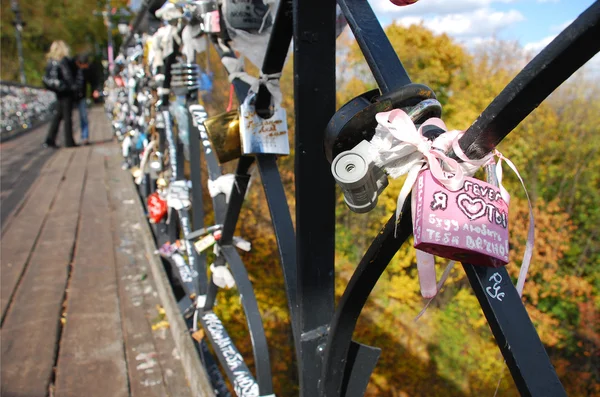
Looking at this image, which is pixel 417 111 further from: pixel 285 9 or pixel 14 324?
pixel 14 324

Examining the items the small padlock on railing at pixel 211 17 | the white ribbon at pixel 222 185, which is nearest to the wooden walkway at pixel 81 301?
the white ribbon at pixel 222 185

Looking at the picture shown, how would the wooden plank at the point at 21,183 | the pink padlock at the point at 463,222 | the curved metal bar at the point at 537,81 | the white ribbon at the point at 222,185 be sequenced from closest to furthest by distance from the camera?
the curved metal bar at the point at 537,81, the pink padlock at the point at 463,222, the white ribbon at the point at 222,185, the wooden plank at the point at 21,183

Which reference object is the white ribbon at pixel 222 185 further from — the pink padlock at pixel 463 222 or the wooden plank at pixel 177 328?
the pink padlock at pixel 463 222

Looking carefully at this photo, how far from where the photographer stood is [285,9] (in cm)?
101

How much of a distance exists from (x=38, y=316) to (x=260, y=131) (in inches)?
68.8

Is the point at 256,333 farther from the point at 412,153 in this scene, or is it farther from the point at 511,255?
the point at 511,255

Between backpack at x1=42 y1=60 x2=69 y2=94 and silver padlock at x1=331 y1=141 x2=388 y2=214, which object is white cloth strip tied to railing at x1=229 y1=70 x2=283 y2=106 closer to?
silver padlock at x1=331 y1=141 x2=388 y2=214

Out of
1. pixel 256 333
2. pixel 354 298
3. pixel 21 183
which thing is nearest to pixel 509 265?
pixel 21 183

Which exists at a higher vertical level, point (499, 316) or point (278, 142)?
point (278, 142)

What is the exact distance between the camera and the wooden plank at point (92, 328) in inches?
74.2

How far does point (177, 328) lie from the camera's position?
2088 mm

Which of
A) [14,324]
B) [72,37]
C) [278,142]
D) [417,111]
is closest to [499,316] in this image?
[417,111]

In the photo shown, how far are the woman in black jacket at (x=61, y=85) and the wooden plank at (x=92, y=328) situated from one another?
5.17 m

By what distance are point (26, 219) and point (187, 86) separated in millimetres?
2599
